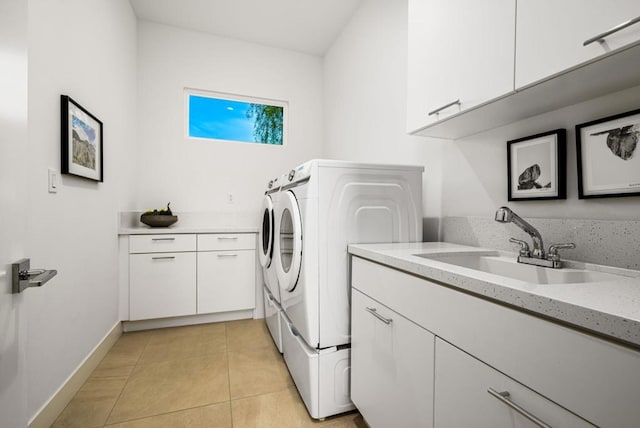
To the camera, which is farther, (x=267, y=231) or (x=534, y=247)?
(x=267, y=231)

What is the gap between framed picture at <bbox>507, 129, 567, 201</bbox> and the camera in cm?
111

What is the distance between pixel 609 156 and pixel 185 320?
307cm

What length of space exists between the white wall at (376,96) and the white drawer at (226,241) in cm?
129

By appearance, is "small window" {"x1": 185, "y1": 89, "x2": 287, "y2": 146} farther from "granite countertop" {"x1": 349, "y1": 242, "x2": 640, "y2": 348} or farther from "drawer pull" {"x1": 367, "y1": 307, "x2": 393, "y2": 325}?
"granite countertop" {"x1": 349, "y1": 242, "x2": 640, "y2": 348}

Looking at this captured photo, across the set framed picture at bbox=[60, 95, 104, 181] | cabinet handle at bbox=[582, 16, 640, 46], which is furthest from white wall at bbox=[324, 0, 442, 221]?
framed picture at bbox=[60, 95, 104, 181]

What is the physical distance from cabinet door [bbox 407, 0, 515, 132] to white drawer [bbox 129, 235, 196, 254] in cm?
214

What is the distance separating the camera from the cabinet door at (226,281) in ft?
8.81

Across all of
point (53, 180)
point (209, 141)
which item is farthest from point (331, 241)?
point (209, 141)

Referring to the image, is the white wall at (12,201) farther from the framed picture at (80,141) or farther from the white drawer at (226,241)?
the white drawer at (226,241)

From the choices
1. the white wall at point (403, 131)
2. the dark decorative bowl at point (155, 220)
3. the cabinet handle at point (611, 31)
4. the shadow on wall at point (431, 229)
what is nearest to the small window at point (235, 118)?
the white wall at point (403, 131)

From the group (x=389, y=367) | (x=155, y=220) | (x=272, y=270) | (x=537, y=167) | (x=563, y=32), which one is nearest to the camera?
(x=563, y=32)

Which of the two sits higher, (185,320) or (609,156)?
(609,156)

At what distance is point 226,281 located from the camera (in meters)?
2.75

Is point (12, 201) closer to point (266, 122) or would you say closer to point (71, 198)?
point (71, 198)
